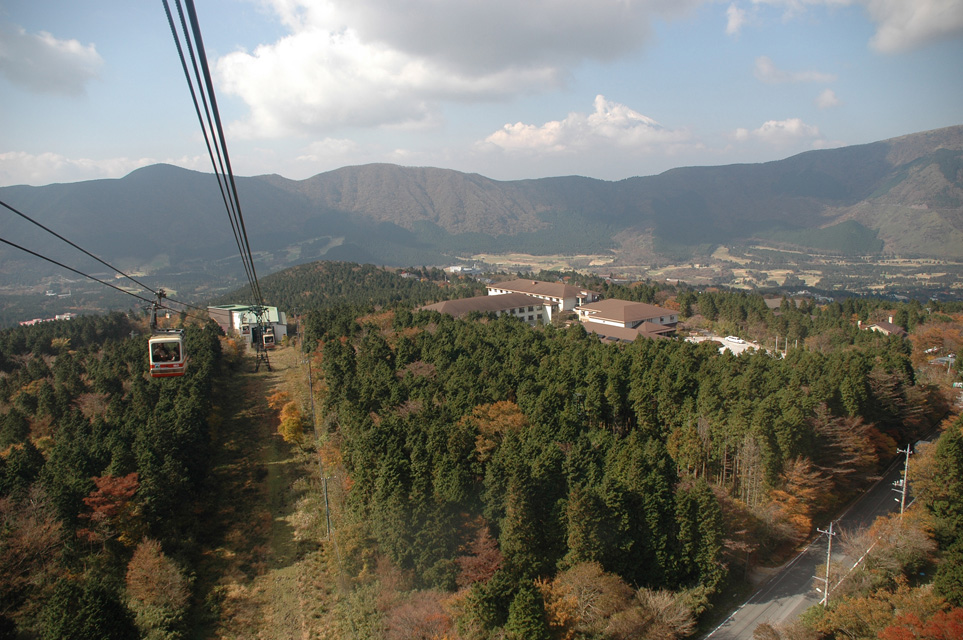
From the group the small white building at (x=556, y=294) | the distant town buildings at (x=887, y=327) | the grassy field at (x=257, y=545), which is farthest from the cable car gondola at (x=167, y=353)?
the distant town buildings at (x=887, y=327)

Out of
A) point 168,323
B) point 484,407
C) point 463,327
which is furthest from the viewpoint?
point 168,323

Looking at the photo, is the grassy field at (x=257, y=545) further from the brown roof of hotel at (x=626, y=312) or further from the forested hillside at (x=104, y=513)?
the brown roof of hotel at (x=626, y=312)

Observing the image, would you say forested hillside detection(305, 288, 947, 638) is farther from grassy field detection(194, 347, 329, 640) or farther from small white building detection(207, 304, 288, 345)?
small white building detection(207, 304, 288, 345)

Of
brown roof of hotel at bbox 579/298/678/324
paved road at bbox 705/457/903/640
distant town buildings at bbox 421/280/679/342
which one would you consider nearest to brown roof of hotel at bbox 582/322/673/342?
distant town buildings at bbox 421/280/679/342

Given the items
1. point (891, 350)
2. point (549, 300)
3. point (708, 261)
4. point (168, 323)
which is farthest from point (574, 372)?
point (708, 261)

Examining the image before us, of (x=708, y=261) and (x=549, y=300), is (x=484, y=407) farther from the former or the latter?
(x=708, y=261)

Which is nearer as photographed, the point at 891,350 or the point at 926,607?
the point at 926,607
